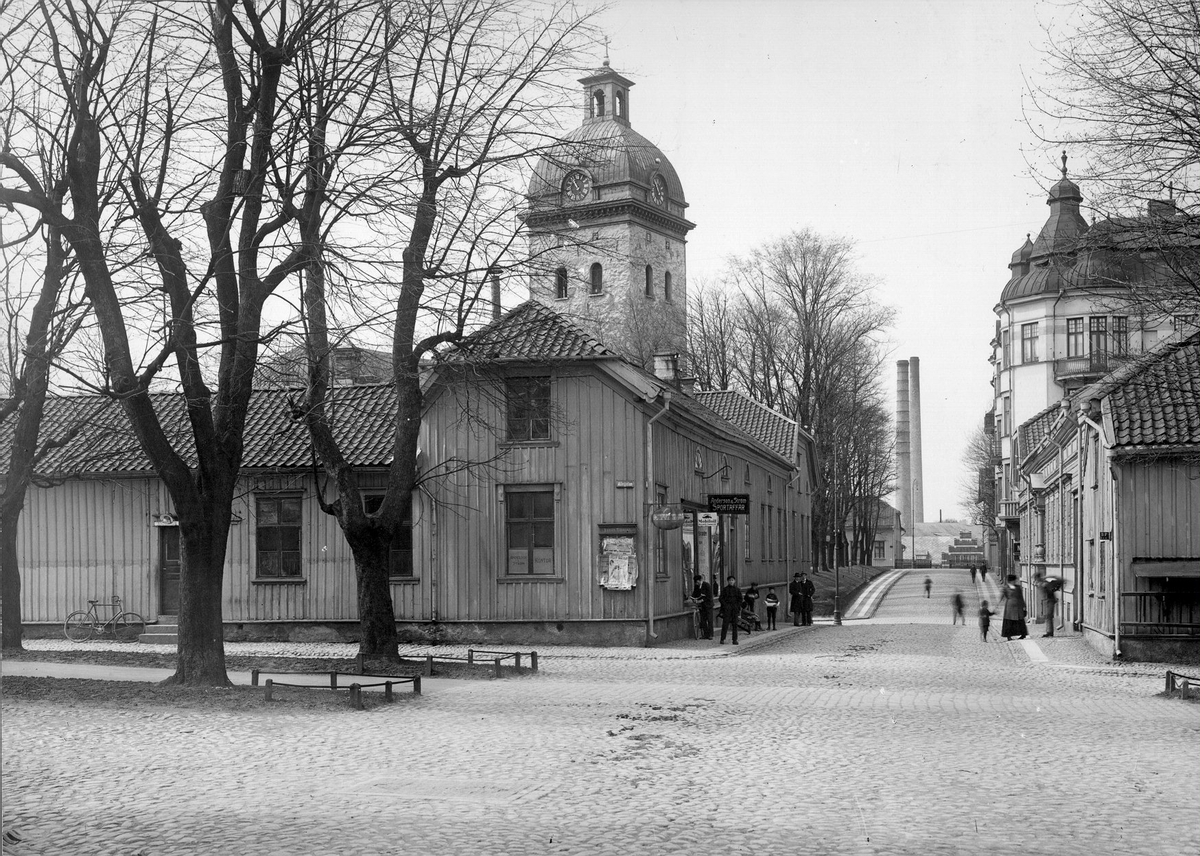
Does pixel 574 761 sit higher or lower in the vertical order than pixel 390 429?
lower

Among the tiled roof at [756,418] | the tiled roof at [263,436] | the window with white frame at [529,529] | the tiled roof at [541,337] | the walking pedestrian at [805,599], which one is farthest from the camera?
the tiled roof at [756,418]

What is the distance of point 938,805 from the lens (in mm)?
9820

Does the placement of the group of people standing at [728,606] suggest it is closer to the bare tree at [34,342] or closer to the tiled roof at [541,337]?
the tiled roof at [541,337]

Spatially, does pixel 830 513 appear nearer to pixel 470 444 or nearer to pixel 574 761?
pixel 470 444

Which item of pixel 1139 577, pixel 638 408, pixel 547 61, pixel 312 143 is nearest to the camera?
pixel 312 143

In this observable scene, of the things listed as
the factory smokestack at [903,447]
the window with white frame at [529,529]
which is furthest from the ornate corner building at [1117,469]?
the factory smokestack at [903,447]

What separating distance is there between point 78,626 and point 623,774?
2224 centimetres

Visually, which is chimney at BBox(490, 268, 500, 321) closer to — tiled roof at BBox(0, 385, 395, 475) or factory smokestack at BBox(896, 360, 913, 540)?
tiled roof at BBox(0, 385, 395, 475)

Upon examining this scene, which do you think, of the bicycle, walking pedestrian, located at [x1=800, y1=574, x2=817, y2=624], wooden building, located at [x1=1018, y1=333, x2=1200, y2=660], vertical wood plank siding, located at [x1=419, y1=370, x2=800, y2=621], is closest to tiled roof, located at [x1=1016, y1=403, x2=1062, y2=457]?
walking pedestrian, located at [x1=800, y1=574, x2=817, y2=624]

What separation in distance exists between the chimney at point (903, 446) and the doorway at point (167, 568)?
80.4 meters

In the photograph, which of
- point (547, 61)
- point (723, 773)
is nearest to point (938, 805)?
point (723, 773)

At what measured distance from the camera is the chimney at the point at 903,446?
105 metres

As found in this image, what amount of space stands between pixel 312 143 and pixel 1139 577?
621 inches

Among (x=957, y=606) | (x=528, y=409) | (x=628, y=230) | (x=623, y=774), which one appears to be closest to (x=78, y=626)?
(x=528, y=409)
